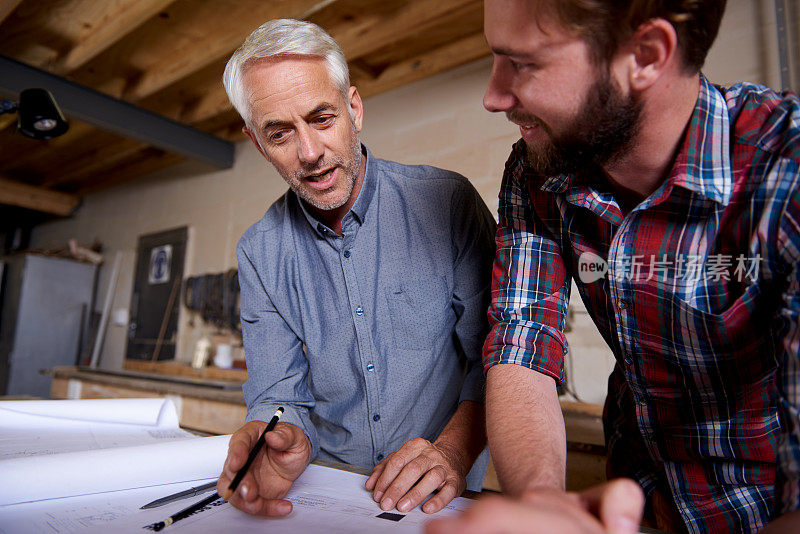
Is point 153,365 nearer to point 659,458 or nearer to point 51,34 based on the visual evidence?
point 51,34

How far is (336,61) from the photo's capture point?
4.09ft

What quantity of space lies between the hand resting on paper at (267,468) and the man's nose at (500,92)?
62 centimetres

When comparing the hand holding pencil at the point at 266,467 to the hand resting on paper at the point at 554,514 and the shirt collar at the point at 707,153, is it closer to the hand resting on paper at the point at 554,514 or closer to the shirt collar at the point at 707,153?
the hand resting on paper at the point at 554,514

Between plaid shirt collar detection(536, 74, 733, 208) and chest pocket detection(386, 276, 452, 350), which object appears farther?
chest pocket detection(386, 276, 452, 350)

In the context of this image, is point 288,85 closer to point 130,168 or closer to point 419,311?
point 419,311

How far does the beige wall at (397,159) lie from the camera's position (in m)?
2.18

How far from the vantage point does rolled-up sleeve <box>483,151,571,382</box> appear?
0.89 m

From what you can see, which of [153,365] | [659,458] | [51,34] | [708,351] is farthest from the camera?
[153,365]

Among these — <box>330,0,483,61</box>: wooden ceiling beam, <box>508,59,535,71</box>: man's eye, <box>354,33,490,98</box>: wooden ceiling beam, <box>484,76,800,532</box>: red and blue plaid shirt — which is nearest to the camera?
<box>484,76,800,532</box>: red and blue plaid shirt

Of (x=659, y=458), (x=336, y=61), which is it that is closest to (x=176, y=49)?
(x=336, y=61)

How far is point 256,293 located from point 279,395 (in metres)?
0.25

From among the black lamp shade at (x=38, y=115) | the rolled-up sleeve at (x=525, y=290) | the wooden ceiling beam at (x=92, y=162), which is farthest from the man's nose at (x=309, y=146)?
the wooden ceiling beam at (x=92, y=162)

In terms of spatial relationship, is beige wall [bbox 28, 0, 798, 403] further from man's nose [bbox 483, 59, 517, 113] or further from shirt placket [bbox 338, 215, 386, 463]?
man's nose [bbox 483, 59, 517, 113]

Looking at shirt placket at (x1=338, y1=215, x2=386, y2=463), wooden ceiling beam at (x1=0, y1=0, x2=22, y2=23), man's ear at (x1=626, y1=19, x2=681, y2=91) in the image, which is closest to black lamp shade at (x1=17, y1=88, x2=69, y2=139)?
wooden ceiling beam at (x1=0, y1=0, x2=22, y2=23)
